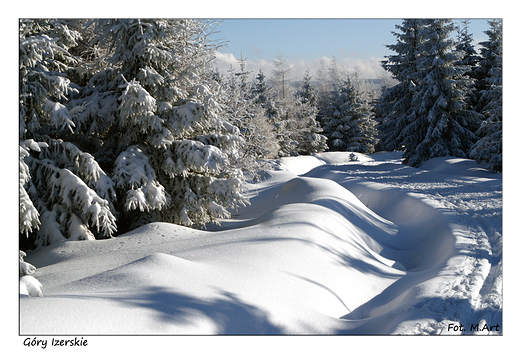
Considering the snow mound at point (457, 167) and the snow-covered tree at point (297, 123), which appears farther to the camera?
the snow-covered tree at point (297, 123)

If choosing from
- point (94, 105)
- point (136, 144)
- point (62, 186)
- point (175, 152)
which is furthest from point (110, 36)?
point (62, 186)

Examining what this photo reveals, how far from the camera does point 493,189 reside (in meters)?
12.7

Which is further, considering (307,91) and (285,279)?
(307,91)

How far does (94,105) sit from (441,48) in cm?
2080

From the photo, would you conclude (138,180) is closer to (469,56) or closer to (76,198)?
(76,198)

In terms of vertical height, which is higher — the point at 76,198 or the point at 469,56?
the point at 469,56

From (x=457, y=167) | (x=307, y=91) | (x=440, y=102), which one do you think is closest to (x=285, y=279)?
(x=457, y=167)

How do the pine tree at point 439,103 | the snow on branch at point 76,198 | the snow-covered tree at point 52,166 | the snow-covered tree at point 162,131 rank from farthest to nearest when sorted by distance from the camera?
1. the pine tree at point 439,103
2. the snow-covered tree at point 162,131
3. the snow on branch at point 76,198
4. the snow-covered tree at point 52,166

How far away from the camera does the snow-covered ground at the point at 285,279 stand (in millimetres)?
3316

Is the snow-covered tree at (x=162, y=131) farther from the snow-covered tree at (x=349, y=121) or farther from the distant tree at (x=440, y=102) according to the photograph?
the snow-covered tree at (x=349, y=121)

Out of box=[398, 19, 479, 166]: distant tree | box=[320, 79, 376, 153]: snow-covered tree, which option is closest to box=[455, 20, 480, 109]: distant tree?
box=[398, 19, 479, 166]: distant tree

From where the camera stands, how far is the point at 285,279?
467 cm

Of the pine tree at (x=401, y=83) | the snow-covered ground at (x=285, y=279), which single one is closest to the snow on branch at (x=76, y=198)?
the snow-covered ground at (x=285, y=279)

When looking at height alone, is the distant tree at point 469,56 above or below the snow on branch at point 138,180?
above
